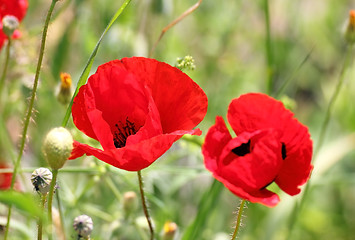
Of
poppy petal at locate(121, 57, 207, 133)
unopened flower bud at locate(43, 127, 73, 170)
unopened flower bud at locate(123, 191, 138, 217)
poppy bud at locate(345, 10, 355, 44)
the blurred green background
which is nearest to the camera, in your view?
unopened flower bud at locate(43, 127, 73, 170)

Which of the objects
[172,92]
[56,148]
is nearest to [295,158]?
[172,92]

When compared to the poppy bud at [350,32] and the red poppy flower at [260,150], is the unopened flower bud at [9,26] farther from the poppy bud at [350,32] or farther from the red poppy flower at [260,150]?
the poppy bud at [350,32]

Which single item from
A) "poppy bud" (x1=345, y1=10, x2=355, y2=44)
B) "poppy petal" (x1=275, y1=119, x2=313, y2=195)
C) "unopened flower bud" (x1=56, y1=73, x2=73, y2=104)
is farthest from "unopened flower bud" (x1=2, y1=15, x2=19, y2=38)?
"poppy bud" (x1=345, y1=10, x2=355, y2=44)

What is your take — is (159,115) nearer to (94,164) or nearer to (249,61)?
(94,164)

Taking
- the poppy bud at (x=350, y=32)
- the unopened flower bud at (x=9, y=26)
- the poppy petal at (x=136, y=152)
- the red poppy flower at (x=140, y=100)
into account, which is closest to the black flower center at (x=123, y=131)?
the red poppy flower at (x=140, y=100)

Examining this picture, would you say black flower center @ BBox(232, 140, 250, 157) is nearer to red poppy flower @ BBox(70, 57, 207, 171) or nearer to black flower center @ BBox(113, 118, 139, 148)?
red poppy flower @ BBox(70, 57, 207, 171)

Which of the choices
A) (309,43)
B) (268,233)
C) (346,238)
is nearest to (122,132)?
(268,233)
